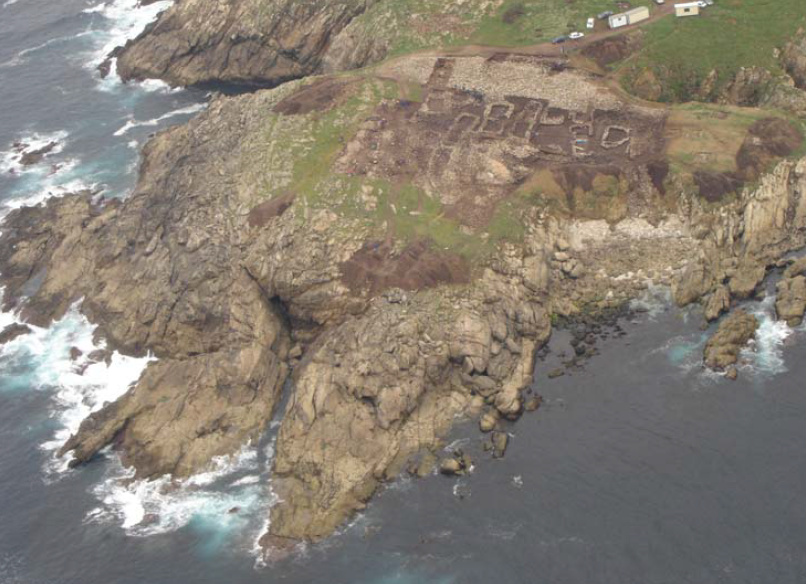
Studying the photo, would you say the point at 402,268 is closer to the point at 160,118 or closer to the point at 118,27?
the point at 160,118

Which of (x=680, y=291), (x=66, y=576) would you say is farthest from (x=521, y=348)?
(x=66, y=576)

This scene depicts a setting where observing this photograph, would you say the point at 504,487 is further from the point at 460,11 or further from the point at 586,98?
the point at 460,11

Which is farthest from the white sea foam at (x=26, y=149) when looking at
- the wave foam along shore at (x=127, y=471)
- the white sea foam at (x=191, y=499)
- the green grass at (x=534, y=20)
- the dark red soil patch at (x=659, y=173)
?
the dark red soil patch at (x=659, y=173)

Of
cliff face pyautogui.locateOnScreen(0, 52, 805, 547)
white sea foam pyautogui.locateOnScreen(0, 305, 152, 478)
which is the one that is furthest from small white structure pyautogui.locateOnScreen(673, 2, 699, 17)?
white sea foam pyautogui.locateOnScreen(0, 305, 152, 478)

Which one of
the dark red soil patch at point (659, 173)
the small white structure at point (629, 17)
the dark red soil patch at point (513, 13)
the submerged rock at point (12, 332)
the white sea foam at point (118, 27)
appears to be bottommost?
the dark red soil patch at point (659, 173)

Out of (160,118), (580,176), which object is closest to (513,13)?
(580,176)

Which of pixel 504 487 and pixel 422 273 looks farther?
pixel 422 273

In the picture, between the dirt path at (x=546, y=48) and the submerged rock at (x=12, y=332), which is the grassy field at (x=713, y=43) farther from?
the submerged rock at (x=12, y=332)
